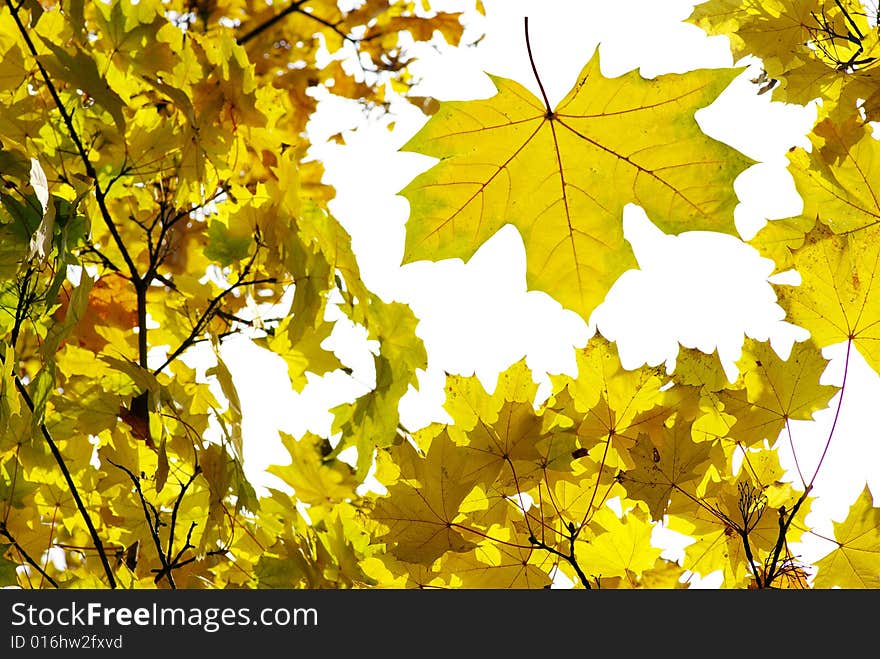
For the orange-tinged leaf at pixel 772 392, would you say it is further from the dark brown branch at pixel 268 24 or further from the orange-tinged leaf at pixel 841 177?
the dark brown branch at pixel 268 24

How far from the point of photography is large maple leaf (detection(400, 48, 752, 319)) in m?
0.86

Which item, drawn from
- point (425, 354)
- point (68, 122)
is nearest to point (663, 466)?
point (425, 354)

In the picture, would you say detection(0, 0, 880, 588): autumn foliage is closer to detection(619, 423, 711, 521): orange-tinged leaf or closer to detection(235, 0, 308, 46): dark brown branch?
detection(619, 423, 711, 521): orange-tinged leaf

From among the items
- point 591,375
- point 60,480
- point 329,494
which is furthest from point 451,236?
point 60,480

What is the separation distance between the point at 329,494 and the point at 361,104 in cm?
139

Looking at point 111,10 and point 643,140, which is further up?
point 111,10

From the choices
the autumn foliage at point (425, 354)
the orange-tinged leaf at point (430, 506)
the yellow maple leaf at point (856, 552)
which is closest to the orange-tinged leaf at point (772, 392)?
the autumn foliage at point (425, 354)

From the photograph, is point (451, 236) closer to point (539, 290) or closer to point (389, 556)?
point (539, 290)

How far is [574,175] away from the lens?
3.03 ft

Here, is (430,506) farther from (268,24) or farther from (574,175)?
(268,24)

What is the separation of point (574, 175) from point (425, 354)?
14.6 inches

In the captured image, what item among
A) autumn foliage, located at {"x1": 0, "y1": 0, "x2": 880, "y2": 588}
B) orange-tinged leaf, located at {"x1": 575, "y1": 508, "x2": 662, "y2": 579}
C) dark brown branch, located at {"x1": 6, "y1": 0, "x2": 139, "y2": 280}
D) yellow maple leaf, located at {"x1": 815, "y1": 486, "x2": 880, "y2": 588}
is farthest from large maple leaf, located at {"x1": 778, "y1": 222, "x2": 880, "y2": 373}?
dark brown branch, located at {"x1": 6, "y1": 0, "x2": 139, "y2": 280}

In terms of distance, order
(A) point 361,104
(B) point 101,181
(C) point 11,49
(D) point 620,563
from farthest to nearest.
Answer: (A) point 361,104 → (B) point 101,181 → (C) point 11,49 → (D) point 620,563

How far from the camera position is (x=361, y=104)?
227cm
